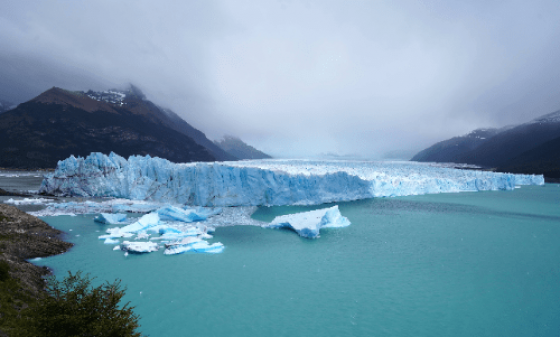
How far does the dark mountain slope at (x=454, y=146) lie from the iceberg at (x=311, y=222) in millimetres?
108310

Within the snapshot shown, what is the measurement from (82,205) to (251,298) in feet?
53.0

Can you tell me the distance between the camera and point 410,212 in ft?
62.1

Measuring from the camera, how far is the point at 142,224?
1362 cm

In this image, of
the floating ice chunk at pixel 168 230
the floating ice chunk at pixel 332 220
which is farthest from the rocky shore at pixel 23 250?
the floating ice chunk at pixel 332 220

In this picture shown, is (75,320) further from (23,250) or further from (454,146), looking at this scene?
(454,146)

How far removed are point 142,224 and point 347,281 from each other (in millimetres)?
10226

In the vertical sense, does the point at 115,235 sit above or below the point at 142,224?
below

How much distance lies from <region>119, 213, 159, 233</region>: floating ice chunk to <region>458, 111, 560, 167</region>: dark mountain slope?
312 feet

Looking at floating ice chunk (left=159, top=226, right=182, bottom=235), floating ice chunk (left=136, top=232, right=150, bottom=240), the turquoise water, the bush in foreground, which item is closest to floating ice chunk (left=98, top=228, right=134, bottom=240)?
the turquoise water

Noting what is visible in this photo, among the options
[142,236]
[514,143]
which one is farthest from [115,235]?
[514,143]

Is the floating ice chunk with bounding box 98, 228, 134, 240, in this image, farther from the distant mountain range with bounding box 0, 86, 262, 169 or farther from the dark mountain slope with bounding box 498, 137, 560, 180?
the distant mountain range with bounding box 0, 86, 262, 169

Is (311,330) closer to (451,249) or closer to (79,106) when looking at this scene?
(451,249)

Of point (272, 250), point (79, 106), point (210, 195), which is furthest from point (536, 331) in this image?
point (79, 106)

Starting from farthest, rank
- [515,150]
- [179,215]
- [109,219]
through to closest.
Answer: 1. [515,150]
2. [179,215]
3. [109,219]
